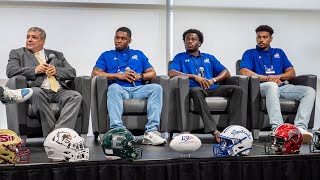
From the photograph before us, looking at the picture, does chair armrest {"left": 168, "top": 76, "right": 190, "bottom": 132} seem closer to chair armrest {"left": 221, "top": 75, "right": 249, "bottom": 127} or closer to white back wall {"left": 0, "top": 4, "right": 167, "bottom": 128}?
chair armrest {"left": 221, "top": 75, "right": 249, "bottom": 127}

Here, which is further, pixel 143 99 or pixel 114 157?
pixel 143 99

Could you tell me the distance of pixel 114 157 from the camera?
355cm

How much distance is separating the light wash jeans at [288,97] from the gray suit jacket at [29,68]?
190cm

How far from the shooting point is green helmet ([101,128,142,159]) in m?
3.50

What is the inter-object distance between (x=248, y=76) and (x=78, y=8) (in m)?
2.28

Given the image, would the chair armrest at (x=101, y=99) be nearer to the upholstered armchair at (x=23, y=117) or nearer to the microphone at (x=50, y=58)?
the upholstered armchair at (x=23, y=117)

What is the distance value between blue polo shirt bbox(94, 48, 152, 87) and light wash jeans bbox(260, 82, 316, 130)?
1.23 metres

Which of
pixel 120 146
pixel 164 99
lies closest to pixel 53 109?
pixel 164 99

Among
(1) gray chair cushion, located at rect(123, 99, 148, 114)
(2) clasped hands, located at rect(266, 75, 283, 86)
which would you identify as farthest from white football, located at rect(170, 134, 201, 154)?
(2) clasped hands, located at rect(266, 75, 283, 86)

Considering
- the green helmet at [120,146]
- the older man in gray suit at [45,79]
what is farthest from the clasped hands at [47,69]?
the green helmet at [120,146]

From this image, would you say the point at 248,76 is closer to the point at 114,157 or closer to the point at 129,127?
the point at 129,127

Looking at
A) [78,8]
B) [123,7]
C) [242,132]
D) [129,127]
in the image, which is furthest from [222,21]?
[242,132]

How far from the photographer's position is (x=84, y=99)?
531 centimetres

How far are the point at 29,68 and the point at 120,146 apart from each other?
1.96 metres
